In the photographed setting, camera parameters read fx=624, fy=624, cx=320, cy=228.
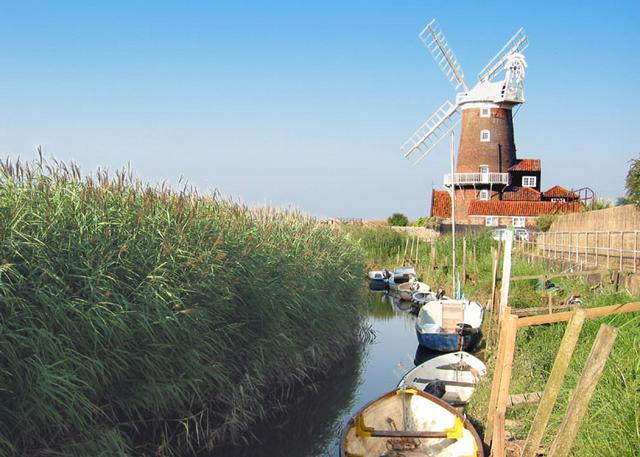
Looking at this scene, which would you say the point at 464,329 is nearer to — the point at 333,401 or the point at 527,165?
the point at 333,401

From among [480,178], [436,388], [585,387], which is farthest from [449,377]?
[480,178]

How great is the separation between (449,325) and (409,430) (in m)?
8.26

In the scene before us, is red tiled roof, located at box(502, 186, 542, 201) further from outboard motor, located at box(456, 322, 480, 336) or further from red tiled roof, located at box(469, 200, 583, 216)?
outboard motor, located at box(456, 322, 480, 336)

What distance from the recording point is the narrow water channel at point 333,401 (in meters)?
8.43

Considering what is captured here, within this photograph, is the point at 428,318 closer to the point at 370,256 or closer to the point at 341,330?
the point at 341,330

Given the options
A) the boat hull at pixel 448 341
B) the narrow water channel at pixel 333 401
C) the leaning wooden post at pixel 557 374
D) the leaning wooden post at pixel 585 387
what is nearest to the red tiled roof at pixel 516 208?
the narrow water channel at pixel 333 401

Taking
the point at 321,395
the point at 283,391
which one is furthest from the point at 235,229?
the point at 321,395

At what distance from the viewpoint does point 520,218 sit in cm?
4078

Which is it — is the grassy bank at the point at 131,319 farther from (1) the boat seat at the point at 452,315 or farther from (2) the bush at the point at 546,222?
(2) the bush at the point at 546,222

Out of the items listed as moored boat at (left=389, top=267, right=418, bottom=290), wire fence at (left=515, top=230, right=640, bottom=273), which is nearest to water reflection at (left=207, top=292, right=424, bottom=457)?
wire fence at (left=515, top=230, right=640, bottom=273)

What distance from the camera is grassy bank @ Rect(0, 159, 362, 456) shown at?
505 centimetres

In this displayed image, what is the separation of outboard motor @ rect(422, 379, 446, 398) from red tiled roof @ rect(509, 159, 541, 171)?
34608 millimetres

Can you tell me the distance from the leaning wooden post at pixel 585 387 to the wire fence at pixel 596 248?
34.3 ft

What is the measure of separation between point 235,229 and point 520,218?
34.8 meters
